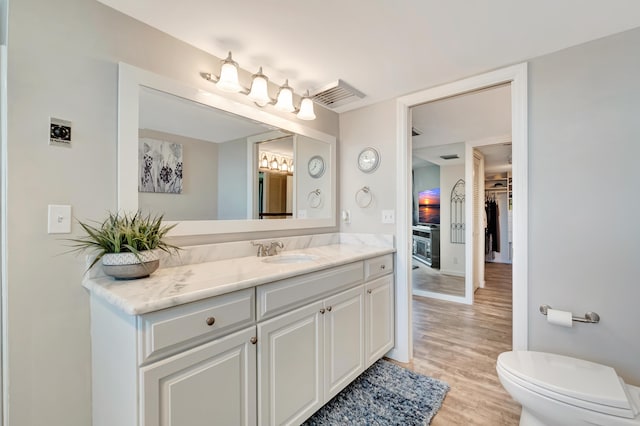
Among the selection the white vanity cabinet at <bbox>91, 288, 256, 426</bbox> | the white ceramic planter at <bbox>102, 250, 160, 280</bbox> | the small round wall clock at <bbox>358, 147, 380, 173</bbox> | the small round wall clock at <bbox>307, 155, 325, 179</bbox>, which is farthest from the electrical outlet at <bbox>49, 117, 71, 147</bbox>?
the small round wall clock at <bbox>358, 147, 380, 173</bbox>

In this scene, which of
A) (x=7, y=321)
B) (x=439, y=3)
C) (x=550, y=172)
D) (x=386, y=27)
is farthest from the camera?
(x=550, y=172)

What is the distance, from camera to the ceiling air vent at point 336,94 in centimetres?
207

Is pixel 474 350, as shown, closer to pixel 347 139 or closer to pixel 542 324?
pixel 542 324

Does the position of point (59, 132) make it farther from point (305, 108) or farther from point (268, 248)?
point (305, 108)

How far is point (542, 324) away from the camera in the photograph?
5.63 ft

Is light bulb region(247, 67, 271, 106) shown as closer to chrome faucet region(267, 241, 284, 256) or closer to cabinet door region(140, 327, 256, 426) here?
chrome faucet region(267, 241, 284, 256)

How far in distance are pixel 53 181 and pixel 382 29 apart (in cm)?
171

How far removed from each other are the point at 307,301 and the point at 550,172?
166 centimetres

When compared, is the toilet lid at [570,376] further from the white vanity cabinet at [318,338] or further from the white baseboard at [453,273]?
the white baseboard at [453,273]

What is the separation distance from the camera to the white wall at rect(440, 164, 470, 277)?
16.5 ft

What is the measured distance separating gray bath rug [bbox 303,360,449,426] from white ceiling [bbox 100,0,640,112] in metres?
2.19

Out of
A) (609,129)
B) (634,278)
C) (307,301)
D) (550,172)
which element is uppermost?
(609,129)

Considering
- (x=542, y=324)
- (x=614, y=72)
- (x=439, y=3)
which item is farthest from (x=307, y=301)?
(x=614, y=72)

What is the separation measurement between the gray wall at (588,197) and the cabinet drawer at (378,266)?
91 centimetres
